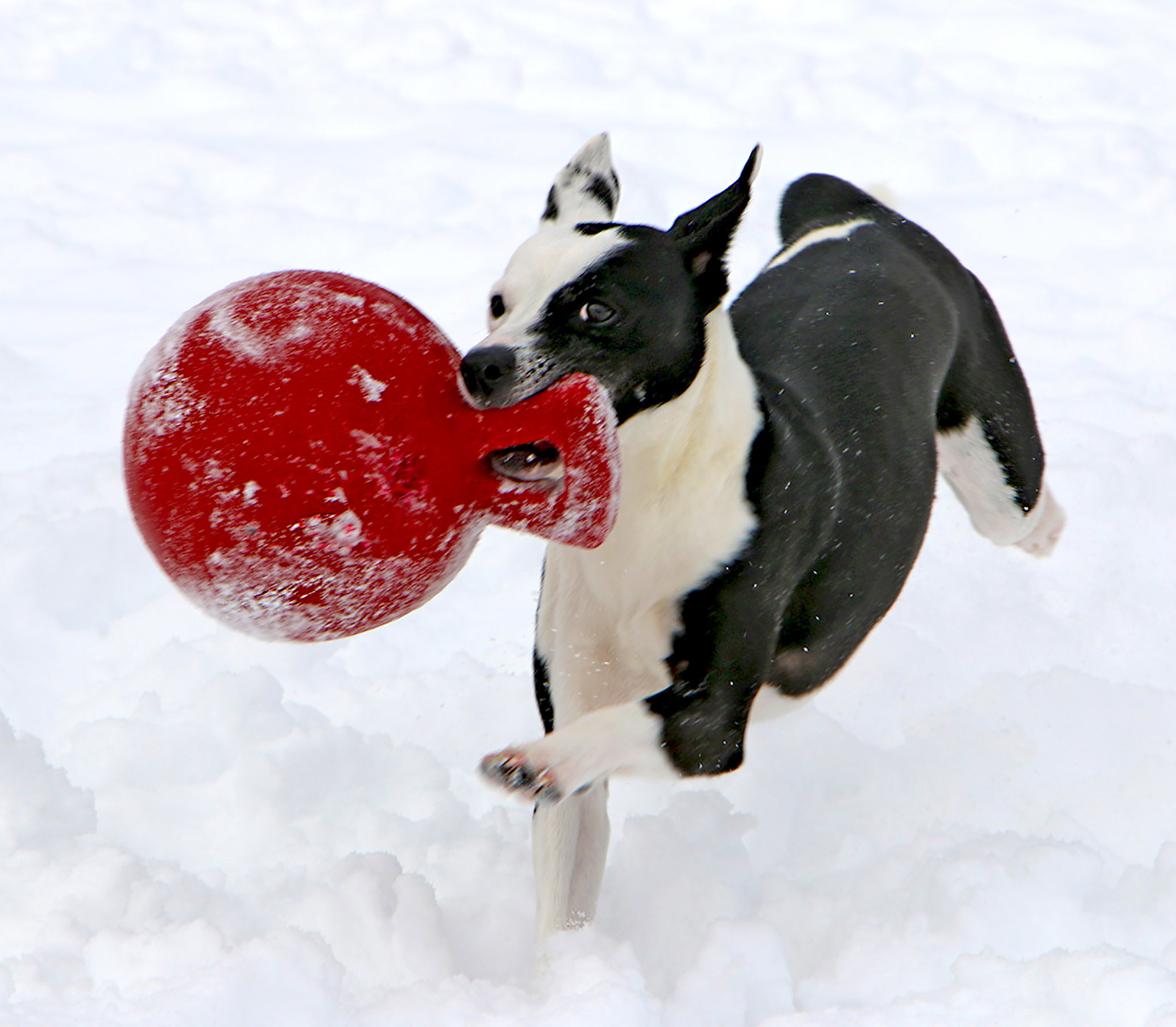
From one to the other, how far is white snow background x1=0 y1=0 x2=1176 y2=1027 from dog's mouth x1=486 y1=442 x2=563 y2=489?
0.81 metres

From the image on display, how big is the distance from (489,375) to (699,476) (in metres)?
0.45

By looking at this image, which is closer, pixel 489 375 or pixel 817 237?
pixel 489 375

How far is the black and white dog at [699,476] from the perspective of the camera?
211cm

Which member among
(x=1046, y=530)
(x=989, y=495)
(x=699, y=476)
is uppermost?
(x=699, y=476)

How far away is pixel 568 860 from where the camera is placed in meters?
2.53

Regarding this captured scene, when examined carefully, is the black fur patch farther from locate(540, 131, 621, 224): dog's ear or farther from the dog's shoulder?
the dog's shoulder

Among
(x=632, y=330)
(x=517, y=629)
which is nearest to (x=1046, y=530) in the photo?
(x=517, y=629)

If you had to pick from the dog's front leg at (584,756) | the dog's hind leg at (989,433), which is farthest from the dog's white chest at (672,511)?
the dog's hind leg at (989,433)

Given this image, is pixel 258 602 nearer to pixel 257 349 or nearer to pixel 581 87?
pixel 257 349

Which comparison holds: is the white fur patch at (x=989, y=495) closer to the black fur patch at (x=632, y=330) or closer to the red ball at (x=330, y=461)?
the black fur patch at (x=632, y=330)

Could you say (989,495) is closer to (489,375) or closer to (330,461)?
(489,375)

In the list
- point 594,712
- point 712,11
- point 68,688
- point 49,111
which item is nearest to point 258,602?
point 594,712

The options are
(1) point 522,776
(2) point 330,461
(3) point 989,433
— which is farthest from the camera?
(3) point 989,433

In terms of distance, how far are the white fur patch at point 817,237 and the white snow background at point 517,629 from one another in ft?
3.60
